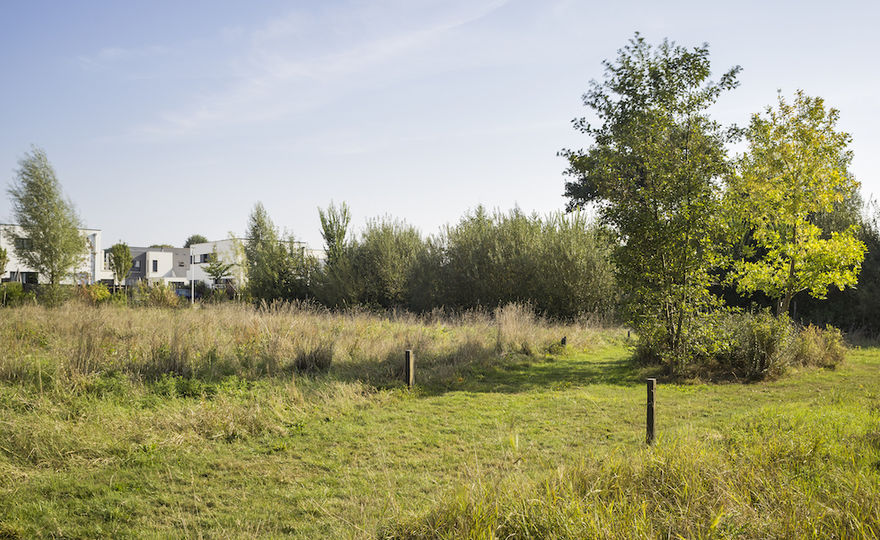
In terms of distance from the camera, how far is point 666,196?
10812mm

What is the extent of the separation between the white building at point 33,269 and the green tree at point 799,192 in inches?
1188

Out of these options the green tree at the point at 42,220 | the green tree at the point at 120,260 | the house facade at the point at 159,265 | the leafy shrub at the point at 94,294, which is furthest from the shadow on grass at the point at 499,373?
the house facade at the point at 159,265

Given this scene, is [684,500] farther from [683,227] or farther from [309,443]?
[683,227]

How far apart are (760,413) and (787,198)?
Answer: 856 cm

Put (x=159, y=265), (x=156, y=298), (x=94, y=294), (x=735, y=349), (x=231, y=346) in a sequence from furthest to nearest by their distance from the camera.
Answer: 1. (x=159, y=265)
2. (x=94, y=294)
3. (x=156, y=298)
4. (x=735, y=349)
5. (x=231, y=346)

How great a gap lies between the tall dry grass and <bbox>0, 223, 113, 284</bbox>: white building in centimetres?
1638

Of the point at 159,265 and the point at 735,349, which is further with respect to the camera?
the point at 159,265

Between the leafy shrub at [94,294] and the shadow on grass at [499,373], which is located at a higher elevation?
the leafy shrub at [94,294]

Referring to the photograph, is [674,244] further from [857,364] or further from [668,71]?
[857,364]

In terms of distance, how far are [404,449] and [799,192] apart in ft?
40.5

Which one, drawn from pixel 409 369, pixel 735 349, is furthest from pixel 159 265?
pixel 735 349

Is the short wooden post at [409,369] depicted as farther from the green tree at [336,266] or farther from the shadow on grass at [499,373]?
the green tree at [336,266]

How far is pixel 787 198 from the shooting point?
44.8 ft

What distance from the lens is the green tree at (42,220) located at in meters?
26.6
